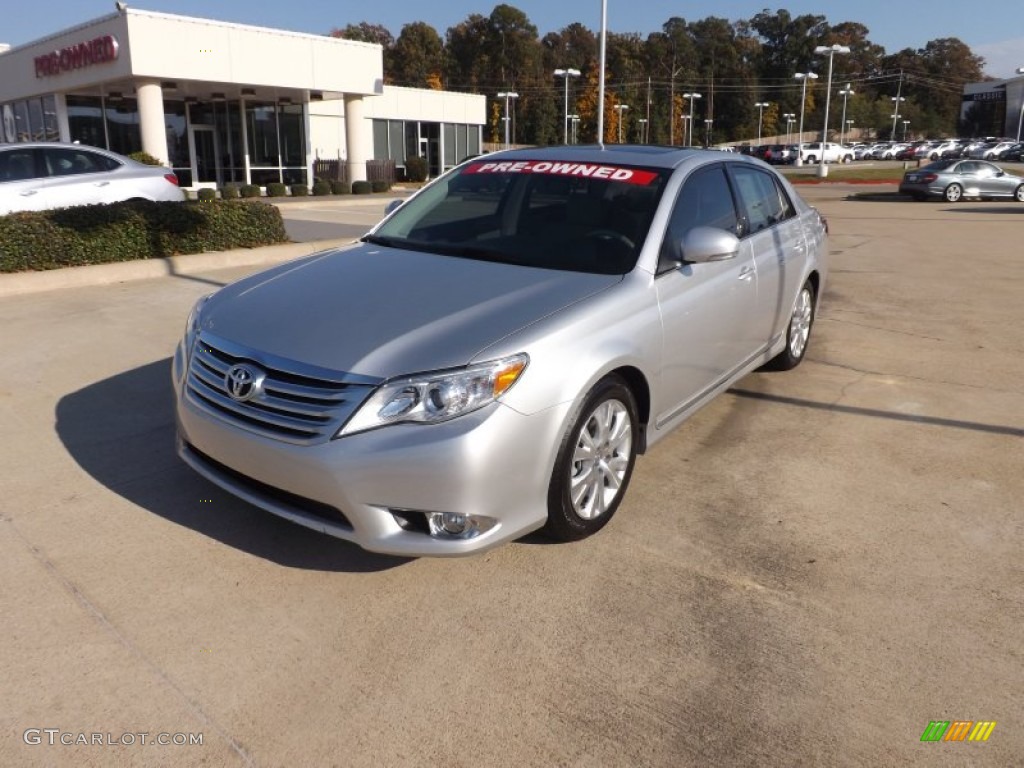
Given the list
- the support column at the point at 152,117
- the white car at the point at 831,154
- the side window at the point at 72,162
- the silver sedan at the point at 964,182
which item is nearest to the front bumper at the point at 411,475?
the side window at the point at 72,162

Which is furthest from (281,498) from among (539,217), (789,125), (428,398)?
(789,125)

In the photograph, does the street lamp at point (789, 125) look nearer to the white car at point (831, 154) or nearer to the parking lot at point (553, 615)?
the white car at point (831, 154)

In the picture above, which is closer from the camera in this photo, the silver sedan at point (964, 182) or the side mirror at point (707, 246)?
the side mirror at point (707, 246)

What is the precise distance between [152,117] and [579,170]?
23.2 meters

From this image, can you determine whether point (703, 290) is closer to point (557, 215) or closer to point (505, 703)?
point (557, 215)

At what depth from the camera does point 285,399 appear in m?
3.18

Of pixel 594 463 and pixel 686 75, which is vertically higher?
pixel 686 75

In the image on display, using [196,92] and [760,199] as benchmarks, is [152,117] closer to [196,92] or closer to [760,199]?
[196,92]

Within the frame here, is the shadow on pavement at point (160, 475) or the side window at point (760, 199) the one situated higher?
the side window at point (760, 199)

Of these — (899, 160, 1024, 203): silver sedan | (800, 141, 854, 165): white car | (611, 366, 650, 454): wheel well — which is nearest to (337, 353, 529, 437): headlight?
(611, 366, 650, 454): wheel well

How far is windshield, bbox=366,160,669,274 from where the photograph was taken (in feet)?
13.6

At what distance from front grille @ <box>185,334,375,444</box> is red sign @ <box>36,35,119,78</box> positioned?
2387cm

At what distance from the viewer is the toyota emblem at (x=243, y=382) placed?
127 inches

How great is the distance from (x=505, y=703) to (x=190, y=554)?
5.19 ft
